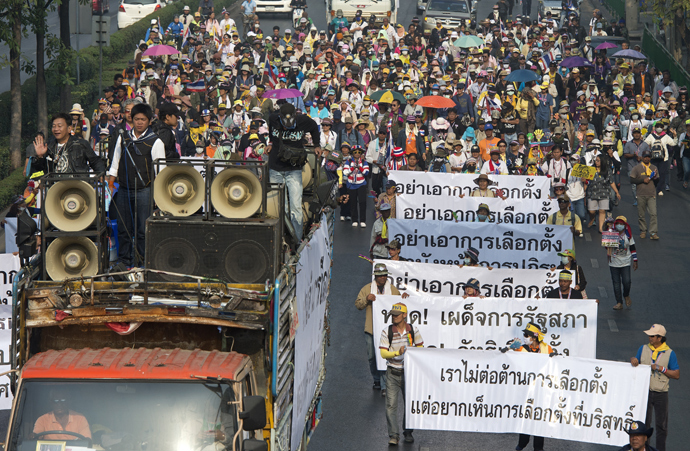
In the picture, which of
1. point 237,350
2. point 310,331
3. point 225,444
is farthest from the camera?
point 310,331

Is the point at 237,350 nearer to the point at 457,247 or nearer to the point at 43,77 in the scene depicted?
the point at 457,247

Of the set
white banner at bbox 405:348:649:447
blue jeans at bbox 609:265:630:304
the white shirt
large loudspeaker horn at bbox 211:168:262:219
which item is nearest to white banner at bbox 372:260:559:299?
blue jeans at bbox 609:265:630:304

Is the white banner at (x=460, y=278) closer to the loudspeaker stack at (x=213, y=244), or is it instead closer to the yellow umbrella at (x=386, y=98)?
the loudspeaker stack at (x=213, y=244)

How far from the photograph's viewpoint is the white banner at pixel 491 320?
49.1 feet

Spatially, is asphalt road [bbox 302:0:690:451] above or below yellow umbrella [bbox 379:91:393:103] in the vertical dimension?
below

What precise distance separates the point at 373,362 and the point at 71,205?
679 centimetres

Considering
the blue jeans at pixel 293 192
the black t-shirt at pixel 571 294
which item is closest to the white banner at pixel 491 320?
the black t-shirt at pixel 571 294

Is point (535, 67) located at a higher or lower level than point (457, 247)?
higher

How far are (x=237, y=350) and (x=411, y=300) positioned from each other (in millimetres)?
6602

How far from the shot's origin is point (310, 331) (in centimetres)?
1159

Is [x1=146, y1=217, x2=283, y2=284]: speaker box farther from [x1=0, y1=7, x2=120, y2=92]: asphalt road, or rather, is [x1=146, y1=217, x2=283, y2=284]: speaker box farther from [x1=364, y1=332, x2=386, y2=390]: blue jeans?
[x1=0, y1=7, x2=120, y2=92]: asphalt road

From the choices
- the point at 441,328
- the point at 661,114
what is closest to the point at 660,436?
the point at 441,328

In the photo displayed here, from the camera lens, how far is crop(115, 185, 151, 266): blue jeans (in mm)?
10992

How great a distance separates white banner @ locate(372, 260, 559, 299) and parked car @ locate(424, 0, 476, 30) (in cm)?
2724
